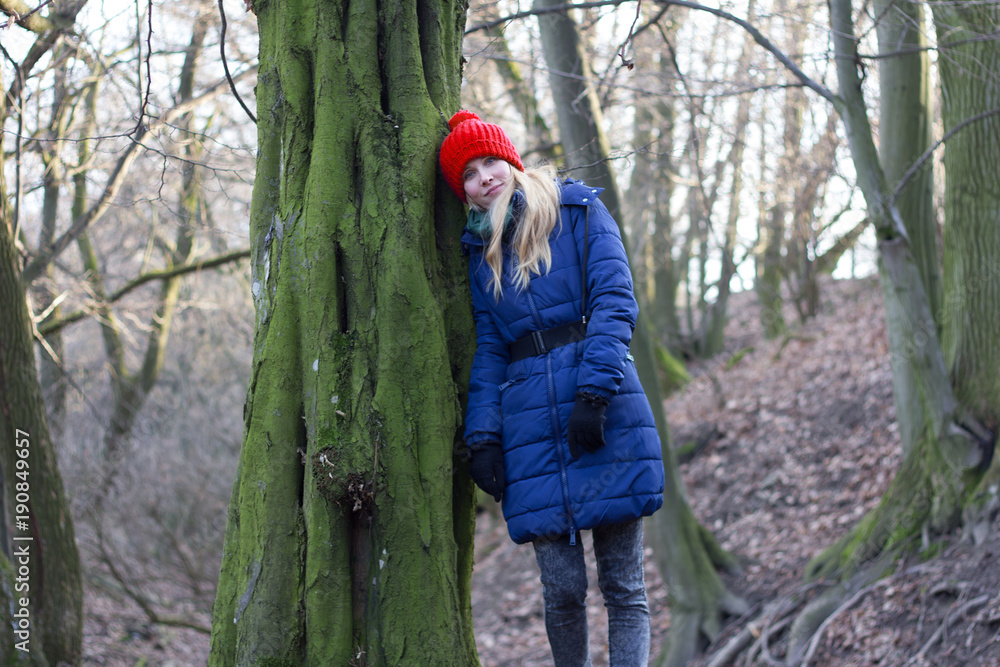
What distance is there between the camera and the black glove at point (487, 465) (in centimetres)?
258

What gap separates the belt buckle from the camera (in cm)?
271

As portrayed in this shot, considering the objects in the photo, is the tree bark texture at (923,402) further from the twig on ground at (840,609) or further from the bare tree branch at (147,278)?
the bare tree branch at (147,278)

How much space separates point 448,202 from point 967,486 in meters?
4.25

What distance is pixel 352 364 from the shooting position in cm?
247

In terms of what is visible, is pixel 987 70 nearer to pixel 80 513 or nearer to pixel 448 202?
pixel 448 202

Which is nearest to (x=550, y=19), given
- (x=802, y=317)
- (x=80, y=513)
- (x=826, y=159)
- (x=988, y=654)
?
(x=988, y=654)

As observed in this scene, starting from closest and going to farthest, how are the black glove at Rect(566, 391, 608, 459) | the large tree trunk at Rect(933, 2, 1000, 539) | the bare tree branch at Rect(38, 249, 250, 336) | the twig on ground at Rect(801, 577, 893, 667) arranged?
the black glove at Rect(566, 391, 608, 459) < the twig on ground at Rect(801, 577, 893, 667) < the large tree trunk at Rect(933, 2, 1000, 539) < the bare tree branch at Rect(38, 249, 250, 336)

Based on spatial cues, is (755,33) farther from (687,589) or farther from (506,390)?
(687,589)

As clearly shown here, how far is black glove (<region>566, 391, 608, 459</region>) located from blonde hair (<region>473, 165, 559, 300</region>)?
50 centimetres

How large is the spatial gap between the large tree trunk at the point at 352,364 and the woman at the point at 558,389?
13 cm

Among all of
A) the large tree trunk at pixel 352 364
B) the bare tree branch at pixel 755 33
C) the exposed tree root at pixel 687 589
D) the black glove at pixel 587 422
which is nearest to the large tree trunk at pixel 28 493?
the large tree trunk at pixel 352 364

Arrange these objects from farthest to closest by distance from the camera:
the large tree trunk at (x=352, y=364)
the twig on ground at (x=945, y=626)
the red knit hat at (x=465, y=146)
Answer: the twig on ground at (x=945, y=626) → the red knit hat at (x=465, y=146) → the large tree trunk at (x=352, y=364)

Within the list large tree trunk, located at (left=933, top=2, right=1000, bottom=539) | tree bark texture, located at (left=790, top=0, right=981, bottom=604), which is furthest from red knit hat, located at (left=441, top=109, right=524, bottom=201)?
large tree trunk, located at (left=933, top=2, right=1000, bottom=539)

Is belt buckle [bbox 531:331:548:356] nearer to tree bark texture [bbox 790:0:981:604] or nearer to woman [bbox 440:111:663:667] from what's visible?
woman [bbox 440:111:663:667]
